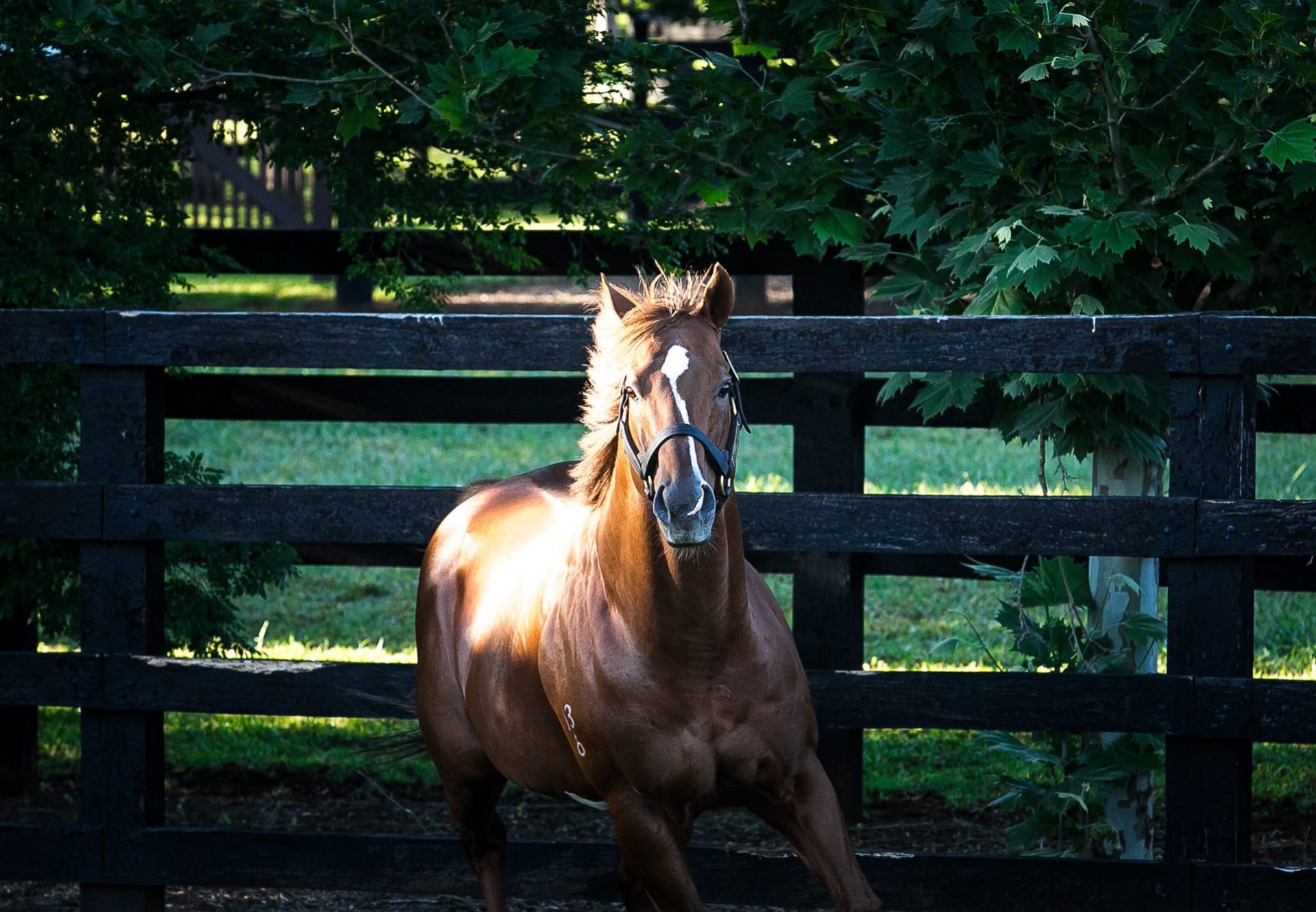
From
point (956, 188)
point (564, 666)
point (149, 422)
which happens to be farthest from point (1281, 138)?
point (149, 422)

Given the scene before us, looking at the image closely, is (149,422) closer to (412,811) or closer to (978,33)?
(412,811)

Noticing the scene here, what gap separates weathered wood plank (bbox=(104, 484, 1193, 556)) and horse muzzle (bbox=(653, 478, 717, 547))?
3.37ft

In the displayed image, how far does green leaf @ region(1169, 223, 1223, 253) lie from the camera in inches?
154

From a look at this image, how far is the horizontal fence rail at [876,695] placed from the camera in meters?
3.92

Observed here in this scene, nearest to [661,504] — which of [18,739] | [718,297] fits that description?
[718,297]

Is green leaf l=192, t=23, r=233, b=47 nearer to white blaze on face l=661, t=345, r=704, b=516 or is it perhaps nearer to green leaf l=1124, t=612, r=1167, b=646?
white blaze on face l=661, t=345, r=704, b=516

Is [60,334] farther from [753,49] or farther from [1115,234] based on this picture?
[1115,234]

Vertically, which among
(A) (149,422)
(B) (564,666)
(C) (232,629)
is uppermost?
(A) (149,422)

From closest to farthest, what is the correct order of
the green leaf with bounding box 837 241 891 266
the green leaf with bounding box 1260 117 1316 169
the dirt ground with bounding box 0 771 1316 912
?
the green leaf with bounding box 1260 117 1316 169 → the green leaf with bounding box 837 241 891 266 → the dirt ground with bounding box 0 771 1316 912

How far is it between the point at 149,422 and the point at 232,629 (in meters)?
1.47

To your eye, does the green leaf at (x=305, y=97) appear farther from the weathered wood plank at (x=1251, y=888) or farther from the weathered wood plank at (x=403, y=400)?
the weathered wood plank at (x=1251, y=888)

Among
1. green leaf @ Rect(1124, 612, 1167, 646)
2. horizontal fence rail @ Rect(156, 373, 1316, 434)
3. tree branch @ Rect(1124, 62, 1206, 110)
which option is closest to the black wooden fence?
green leaf @ Rect(1124, 612, 1167, 646)

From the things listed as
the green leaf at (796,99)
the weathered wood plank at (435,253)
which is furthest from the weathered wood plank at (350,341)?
the weathered wood plank at (435,253)

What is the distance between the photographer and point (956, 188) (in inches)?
169
